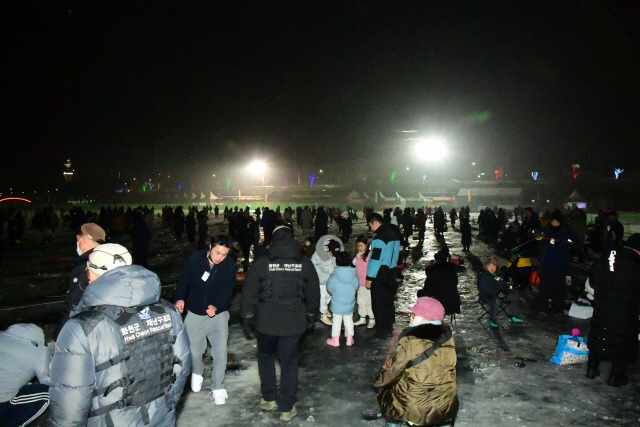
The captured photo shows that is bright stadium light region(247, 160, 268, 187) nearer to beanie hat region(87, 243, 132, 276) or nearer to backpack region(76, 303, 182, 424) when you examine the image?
beanie hat region(87, 243, 132, 276)

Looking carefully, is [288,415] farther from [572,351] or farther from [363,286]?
[572,351]

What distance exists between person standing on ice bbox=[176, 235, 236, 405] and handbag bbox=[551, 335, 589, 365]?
4.45 m

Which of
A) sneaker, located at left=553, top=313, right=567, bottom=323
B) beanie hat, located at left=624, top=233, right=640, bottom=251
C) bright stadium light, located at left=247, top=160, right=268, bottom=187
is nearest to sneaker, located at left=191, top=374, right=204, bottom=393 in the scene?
beanie hat, located at left=624, top=233, right=640, bottom=251

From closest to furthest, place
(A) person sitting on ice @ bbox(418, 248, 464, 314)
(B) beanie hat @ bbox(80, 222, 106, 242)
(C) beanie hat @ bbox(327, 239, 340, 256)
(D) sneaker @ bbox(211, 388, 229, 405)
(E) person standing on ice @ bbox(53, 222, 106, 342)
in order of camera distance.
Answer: (E) person standing on ice @ bbox(53, 222, 106, 342), (B) beanie hat @ bbox(80, 222, 106, 242), (D) sneaker @ bbox(211, 388, 229, 405), (A) person sitting on ice @ bbox(418, 248, 464, 314), (C) beanie hat @ bbox(327, 239, 340, 256)

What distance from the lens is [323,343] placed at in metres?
7.23

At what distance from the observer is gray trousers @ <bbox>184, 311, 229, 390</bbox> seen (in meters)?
5.11

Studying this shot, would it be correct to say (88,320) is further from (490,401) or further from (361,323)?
(361,323)

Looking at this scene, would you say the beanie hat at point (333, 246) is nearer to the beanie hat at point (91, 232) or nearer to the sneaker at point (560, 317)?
the beanie hat at point (91, 232)

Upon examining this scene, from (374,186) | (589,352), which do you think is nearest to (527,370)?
(589,352)

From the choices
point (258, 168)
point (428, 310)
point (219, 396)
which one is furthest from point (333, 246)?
point (258, 168)

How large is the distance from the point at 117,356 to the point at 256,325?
88.3 inches

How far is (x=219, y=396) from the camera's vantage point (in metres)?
5.05

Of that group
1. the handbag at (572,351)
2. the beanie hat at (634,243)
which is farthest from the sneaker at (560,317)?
the beanie hat at (634,243)

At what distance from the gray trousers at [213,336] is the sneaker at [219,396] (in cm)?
5
